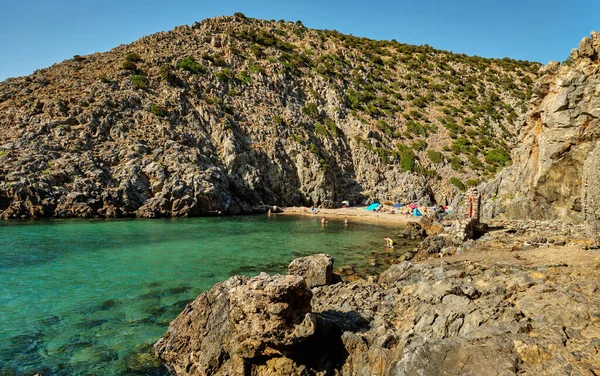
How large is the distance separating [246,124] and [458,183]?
1633 inches

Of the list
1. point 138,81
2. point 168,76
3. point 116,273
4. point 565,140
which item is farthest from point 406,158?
point 116,273

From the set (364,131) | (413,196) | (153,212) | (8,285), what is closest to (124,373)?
(8,285)

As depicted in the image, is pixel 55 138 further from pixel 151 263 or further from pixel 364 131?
pixel 364 131

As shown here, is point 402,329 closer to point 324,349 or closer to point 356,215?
point 324,349

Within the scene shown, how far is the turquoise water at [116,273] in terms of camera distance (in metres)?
11.1

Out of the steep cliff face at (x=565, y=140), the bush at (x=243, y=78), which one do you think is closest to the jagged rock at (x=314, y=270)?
the steep cliff face at (x=565, y=140)

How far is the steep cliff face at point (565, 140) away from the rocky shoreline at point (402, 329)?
1430 cm

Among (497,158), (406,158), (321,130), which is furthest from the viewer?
(321,130)

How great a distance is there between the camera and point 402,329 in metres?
9.31

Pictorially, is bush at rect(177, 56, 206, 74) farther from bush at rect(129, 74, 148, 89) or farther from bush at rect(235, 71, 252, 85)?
bush at rect(129, 74, 148, 89)

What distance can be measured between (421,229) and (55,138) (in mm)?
50864

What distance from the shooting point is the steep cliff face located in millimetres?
22719

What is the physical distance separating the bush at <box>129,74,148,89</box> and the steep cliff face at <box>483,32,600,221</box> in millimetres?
58184

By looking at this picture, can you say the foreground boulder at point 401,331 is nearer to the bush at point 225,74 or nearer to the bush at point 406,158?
the bush at point 406,158
